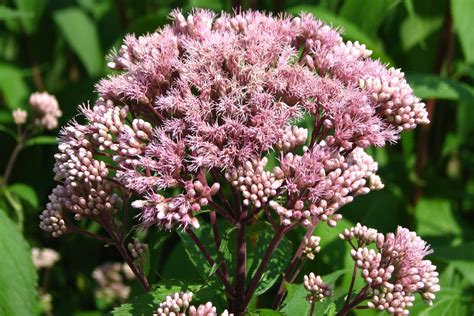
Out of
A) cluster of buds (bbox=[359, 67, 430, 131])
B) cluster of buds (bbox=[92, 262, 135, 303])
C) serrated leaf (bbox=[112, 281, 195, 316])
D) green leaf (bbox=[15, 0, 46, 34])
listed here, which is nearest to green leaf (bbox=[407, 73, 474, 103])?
cluster of buds (bbox=[359, 67, 430, 131])

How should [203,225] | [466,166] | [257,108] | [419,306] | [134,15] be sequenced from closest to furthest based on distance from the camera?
[257,108] < [203,225] < [419,306] < [466,166] < [134,15]

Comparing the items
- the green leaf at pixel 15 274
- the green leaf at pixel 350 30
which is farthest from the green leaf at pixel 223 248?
the green leaf at pixel 350 30

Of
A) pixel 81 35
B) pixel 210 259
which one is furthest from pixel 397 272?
pixel 81 35

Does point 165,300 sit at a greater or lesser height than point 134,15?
lesser

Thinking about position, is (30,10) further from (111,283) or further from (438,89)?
(438,89)

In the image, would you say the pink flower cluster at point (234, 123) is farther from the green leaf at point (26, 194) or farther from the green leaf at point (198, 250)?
the green leaf at point (26, 194)

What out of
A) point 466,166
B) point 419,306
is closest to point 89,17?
point 466,166

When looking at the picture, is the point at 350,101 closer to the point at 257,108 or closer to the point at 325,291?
the point at 257,108
